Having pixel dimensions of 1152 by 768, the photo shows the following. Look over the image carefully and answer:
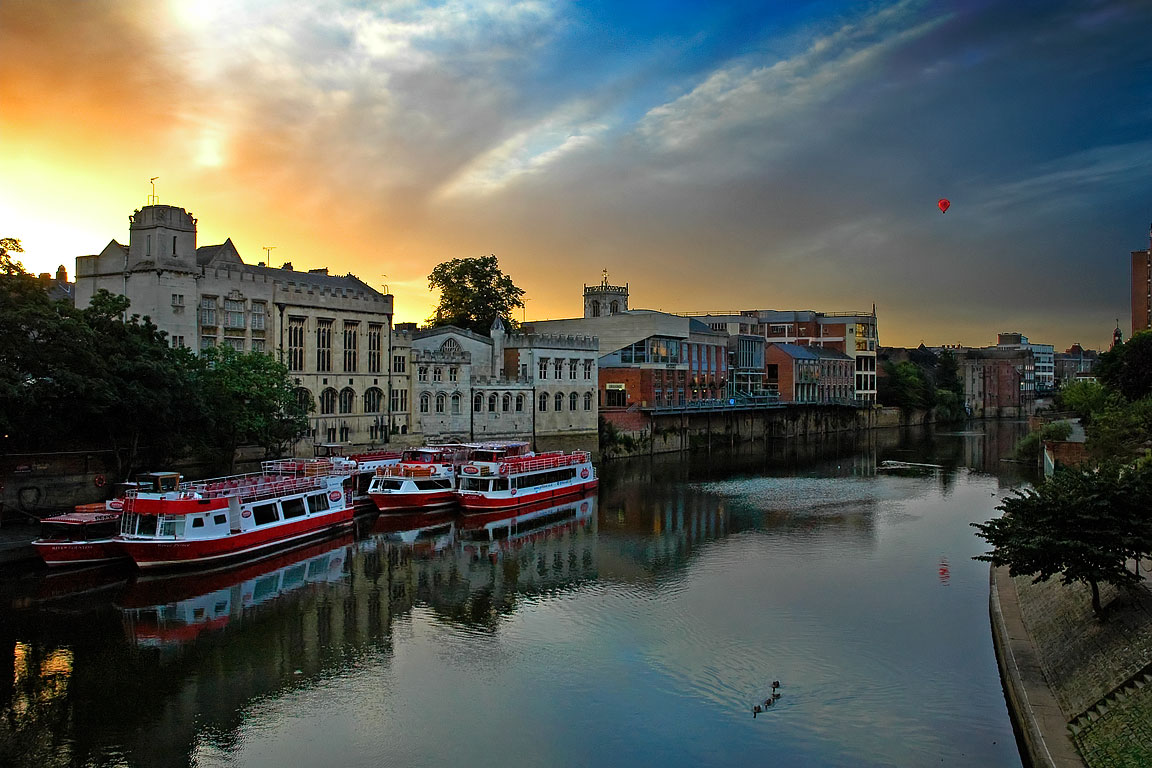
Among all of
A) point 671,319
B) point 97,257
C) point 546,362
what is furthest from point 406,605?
point 671,319

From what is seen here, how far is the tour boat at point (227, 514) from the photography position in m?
35.9

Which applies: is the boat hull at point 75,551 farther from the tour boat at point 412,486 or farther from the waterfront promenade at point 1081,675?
the waterfront promenade at point 1081,675

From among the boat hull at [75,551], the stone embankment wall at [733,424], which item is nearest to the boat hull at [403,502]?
the boat hull at [75,551]

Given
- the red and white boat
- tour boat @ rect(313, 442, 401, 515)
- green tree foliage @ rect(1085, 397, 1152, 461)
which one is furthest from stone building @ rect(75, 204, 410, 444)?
green tree foliage @ rect(1085, 397, 1152, 461)

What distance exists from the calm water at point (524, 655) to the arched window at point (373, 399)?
17971 mm

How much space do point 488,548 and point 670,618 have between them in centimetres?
1449

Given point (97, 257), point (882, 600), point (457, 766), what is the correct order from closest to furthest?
point (457, 766) < point (882, 600) < point (97, 257)

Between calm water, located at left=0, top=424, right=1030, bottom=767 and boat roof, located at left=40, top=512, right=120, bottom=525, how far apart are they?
7.98ft

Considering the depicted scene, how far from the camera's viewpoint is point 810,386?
121250 millimetres

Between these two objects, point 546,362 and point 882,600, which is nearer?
point 882,600

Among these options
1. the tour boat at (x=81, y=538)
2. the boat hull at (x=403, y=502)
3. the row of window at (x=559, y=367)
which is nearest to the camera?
the tour boat at (x=81, y=538)

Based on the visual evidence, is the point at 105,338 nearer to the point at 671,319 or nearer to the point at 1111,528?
the point at 1111,528

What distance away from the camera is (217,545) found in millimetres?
37500

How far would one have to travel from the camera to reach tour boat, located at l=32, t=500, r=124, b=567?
3512 centimetres
